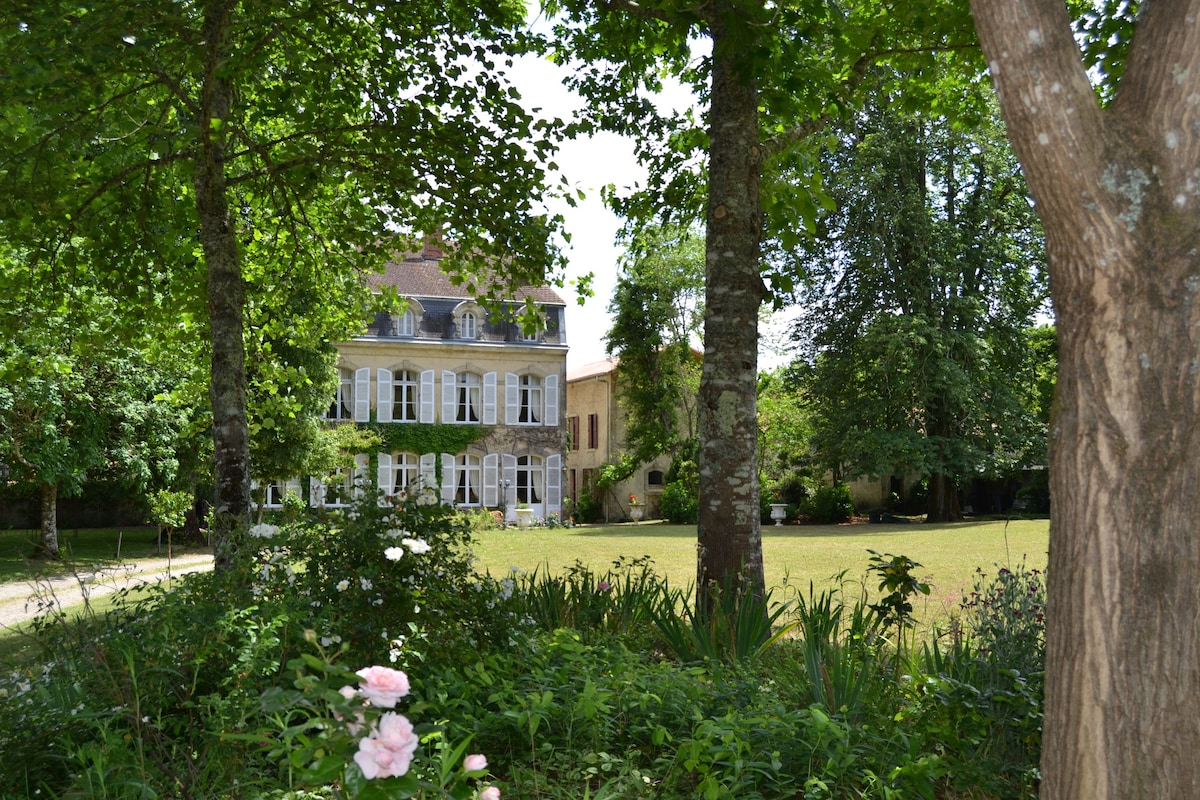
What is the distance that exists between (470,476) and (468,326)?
538cm

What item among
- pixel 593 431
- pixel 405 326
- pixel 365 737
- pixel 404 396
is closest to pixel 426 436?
pixel 404 396

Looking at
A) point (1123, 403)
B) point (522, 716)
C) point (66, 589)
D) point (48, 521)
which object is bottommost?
point (66, 589)

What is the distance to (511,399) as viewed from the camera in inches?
1405

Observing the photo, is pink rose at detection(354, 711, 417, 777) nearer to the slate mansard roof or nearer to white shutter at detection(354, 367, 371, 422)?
the slate mansard roof

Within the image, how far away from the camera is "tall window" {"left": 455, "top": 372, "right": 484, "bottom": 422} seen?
35.5m

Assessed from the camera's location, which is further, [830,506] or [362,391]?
[362,391]

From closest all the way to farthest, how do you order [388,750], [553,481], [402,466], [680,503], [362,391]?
[388,750] < [680,503] < [362,391] < [402,466] < [553,481]

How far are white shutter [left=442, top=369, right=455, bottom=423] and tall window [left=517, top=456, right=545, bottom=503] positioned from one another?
2.91 m

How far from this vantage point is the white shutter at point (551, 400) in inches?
1421

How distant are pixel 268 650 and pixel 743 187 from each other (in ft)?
13.8

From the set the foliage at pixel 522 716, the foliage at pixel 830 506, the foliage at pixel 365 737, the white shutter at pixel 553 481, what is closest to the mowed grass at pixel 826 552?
the foliage at pixel 830 506

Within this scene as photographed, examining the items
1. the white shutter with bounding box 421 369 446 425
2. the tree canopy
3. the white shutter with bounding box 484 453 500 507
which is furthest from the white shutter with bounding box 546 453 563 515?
the tree canopy

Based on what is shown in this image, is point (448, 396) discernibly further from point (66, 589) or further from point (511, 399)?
point (66, 589)

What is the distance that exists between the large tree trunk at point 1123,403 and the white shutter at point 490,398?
33.3 meters
